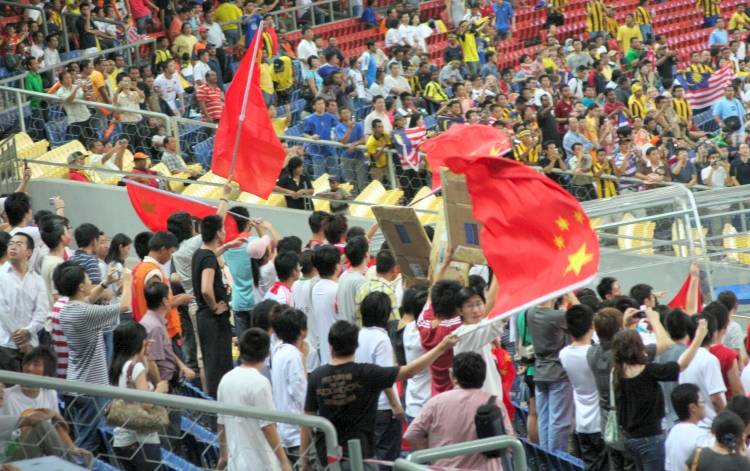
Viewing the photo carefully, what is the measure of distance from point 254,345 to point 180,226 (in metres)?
3.65

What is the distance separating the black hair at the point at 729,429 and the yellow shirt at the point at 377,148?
31.9ft

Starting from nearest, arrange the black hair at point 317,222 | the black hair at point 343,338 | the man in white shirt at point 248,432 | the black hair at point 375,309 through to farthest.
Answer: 1. the man in white shirt at point 248,432
2. the black hair at point 343,338
3. the black hair at point 375,309
4. the black hair at point 317,222

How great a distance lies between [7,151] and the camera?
15031 mm

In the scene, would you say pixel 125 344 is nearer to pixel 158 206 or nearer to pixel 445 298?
pixel 445 298

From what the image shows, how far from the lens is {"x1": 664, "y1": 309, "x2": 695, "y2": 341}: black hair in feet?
28.0

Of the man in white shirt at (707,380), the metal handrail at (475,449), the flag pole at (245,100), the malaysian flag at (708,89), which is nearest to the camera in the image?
the metal handrail at (475,449)

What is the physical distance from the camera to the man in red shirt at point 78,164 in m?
15.4

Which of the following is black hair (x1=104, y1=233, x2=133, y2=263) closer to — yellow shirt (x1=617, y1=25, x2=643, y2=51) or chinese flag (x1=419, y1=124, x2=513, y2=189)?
chinese flag (x1=419, y1=124, x2=513, y2=189)

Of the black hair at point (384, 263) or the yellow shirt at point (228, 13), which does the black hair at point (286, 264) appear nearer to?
the black hair at point (384, 263)

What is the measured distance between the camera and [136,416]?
23.3ft

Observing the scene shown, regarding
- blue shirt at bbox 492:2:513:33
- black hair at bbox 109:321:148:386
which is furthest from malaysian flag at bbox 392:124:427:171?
blue shirt at bbox 492:2:513:33

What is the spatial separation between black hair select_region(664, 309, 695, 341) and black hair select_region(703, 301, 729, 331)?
0.13 meters

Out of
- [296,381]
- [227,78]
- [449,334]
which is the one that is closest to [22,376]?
[296,381]

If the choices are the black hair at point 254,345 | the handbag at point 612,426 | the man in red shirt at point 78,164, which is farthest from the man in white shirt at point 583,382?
the man in red shirt at point 78,164
